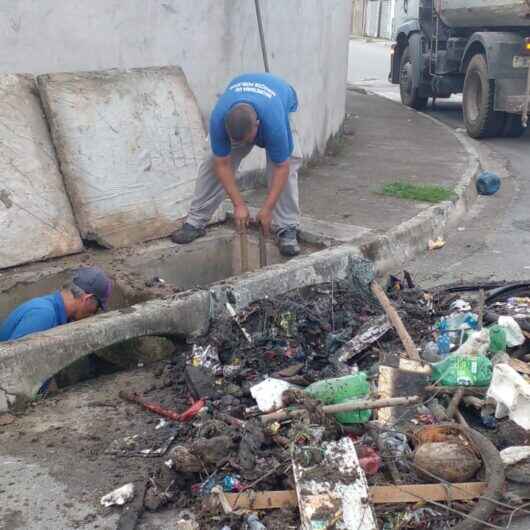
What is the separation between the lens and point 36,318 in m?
4.07

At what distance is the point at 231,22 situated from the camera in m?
→ 6.94

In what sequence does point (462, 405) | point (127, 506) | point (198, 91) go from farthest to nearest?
point (198, 91)
point (462, 405)
point (127, 506)

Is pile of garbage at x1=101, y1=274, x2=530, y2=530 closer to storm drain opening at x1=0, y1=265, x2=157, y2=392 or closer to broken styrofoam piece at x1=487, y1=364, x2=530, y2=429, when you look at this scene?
broken styrofoam piece at x1=487, y1=364, x2=530, y2=429

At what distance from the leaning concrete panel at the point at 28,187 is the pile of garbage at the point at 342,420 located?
1.49m

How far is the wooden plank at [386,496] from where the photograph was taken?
3.02 metres

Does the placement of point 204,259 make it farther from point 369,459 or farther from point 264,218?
point 369,459

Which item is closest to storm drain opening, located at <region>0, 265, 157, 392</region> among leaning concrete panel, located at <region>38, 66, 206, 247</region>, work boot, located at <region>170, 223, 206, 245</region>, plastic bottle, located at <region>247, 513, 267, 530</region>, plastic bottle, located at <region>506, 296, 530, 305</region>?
leaning concrete panel, located at <region>38, 66, 206, 247</region>

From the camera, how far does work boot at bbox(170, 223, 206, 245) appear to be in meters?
5.84

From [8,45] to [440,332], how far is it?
3.48 m

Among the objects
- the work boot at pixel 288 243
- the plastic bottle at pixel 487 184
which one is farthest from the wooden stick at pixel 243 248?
the plastic bottle at pixel 487 184

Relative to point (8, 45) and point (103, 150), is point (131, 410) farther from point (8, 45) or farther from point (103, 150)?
point (8, 45)

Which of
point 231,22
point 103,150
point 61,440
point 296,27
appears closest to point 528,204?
point 296,27

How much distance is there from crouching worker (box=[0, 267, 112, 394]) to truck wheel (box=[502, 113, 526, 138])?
30.0ft

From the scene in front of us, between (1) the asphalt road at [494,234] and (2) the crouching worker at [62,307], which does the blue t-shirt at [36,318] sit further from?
(1) the asphalt road at [494,234]
